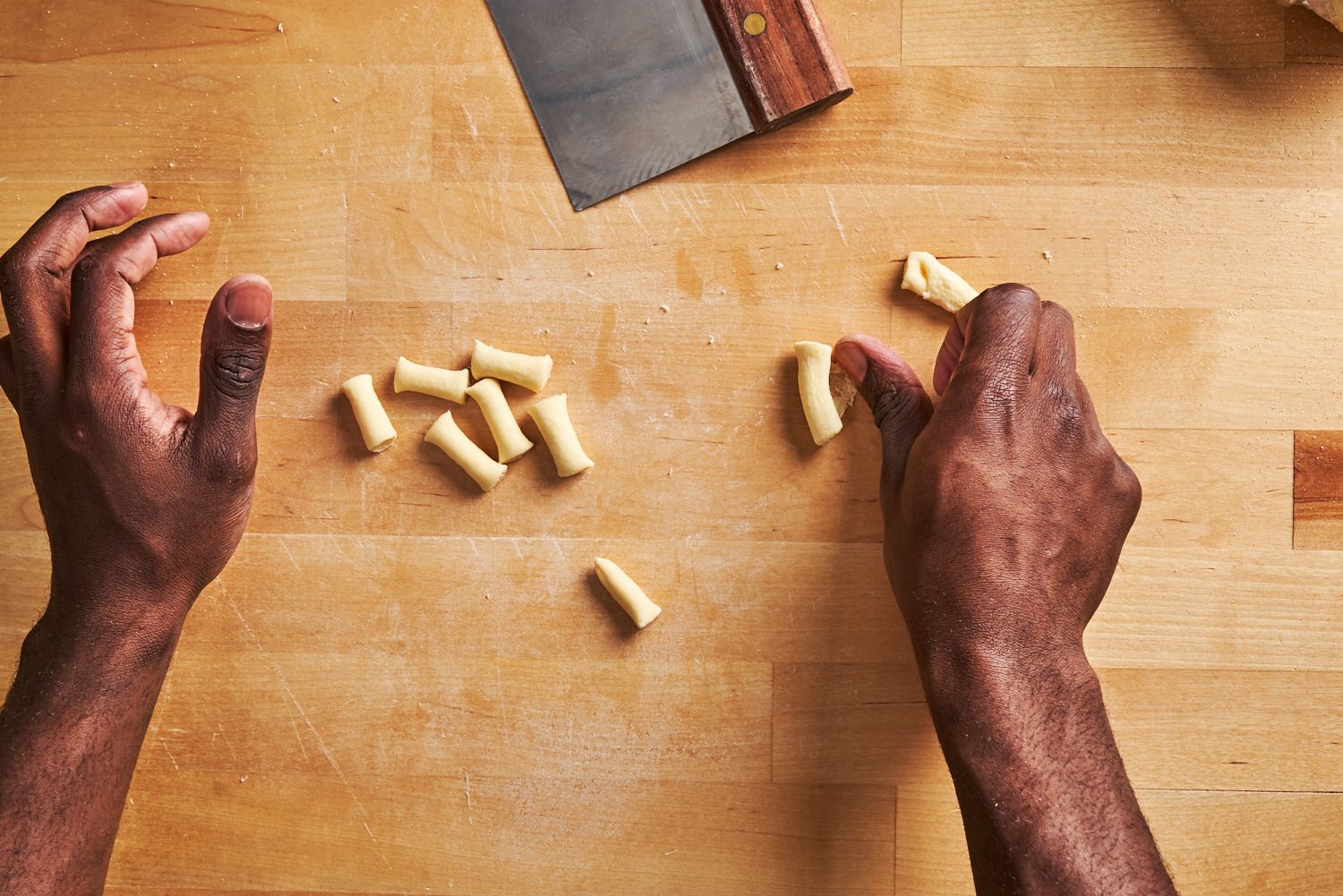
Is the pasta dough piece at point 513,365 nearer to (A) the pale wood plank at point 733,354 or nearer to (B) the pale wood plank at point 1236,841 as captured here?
(A) the pale wood plank at point 733,354

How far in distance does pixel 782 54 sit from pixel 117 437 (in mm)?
896

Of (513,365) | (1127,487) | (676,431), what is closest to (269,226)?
(513,365)

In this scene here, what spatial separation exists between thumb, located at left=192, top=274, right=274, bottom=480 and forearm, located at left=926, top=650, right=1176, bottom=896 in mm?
829

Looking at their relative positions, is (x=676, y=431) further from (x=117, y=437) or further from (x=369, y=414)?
(x=117, y=437)

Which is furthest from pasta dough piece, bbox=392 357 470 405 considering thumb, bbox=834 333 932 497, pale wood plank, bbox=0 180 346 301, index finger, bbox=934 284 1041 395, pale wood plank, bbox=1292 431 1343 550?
pale wood plank, bbox=1292 431 1343 550

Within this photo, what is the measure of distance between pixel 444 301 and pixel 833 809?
82 cm

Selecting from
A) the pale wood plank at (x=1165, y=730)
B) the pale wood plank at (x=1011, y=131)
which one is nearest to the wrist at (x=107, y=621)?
the pale wood plank at (x=1011, y=131)

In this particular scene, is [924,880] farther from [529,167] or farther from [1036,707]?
[529,167]

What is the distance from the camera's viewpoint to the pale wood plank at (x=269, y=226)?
125 cm

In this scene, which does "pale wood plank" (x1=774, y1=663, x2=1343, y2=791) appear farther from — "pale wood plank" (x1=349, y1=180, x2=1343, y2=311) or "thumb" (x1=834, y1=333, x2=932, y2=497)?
"pale wood plank" (x1=349, y1=180, x2=1343, y2=311)

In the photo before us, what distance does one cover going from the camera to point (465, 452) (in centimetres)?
122

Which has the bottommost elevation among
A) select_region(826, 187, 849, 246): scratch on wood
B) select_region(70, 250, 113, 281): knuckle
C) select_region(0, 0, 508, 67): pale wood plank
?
select_region(826, 187, 849, 246): scratch on wood

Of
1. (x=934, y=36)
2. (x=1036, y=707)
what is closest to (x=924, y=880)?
(x=1036, y=707)

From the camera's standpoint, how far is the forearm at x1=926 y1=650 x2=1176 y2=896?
1.04 metres
